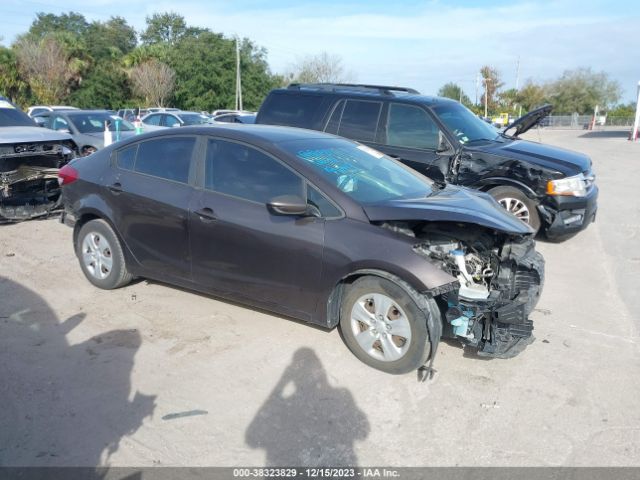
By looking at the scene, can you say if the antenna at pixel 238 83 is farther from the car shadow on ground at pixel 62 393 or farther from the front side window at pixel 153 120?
the car shadow on ground at pixel 62 393

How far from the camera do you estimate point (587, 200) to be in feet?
23.6

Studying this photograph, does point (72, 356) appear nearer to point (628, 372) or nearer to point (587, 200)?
point (628, 372)

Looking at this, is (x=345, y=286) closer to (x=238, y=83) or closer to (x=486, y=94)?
(x=238, y=83)

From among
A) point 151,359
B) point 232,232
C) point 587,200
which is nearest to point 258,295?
point 232,232

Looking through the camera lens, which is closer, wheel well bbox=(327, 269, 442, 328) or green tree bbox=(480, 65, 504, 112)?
wheel well bbox=(327, 269, 442, 328)

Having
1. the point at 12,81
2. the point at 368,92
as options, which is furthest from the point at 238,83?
the point at 368,92

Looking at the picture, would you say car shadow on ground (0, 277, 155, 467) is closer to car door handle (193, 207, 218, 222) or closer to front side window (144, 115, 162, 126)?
car door handle (193, 207, 218, 222)

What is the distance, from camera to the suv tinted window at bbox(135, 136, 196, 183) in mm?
4883

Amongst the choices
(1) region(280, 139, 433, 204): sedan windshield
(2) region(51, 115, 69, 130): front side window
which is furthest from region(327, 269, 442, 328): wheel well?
(2) region(51, 115, 69, 130): front side window

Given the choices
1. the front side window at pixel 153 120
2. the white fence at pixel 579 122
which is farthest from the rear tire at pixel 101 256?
the white fence at pixel 579 122

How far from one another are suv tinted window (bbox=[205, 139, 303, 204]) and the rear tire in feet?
4.53

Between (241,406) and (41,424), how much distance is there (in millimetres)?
1230

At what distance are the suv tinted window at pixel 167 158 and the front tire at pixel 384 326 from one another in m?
1.95

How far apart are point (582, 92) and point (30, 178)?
247 feet
